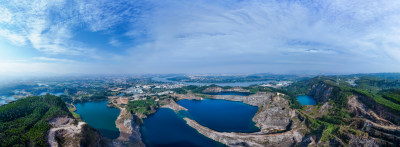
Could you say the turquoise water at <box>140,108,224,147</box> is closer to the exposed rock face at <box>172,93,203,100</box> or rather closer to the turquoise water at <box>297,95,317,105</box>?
the exposed rock face at <box>172,93,203,100</box>

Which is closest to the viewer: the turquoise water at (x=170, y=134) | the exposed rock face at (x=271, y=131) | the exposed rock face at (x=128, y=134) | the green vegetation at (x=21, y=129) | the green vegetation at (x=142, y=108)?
the green vegetation at (x=21, y=129)

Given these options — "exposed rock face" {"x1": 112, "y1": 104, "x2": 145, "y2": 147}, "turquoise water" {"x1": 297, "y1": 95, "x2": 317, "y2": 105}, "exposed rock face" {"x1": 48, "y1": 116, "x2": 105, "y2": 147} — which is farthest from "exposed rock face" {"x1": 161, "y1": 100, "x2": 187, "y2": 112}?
"turquoise water" {"x1": 297, "y1": 95, "x2": 317, "y2": 105}

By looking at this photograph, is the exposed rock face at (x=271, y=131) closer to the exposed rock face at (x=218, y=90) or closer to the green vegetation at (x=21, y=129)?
the green vegetation at (x=21, y=129)

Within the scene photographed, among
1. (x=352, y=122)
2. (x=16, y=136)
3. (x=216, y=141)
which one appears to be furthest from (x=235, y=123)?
(x=16, y=136)

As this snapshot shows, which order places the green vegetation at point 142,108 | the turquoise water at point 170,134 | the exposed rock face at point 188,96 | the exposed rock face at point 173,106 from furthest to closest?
the exposed rock face at point 188,96
the exposed rock face at point 173,106
the green vegetation at point 142,108
the turquoise water at point 170,134

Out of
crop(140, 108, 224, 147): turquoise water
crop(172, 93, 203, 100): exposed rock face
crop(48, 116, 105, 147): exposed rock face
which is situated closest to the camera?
crop(48, 116, 105, 147): exposed rock face

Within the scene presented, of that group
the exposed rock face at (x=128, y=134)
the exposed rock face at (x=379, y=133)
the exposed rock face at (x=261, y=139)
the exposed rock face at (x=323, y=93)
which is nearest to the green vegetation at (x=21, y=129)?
the exposed rock face at (x=128, y=134)

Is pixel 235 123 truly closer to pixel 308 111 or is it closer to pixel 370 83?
pixel 308 111
